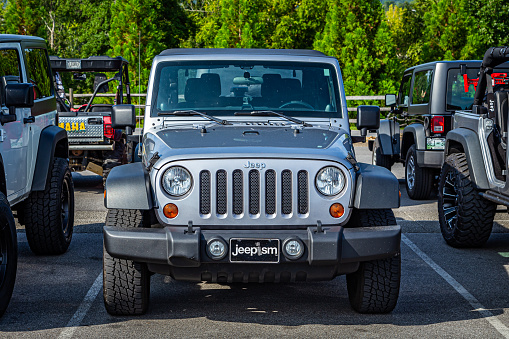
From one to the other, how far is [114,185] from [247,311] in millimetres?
1441

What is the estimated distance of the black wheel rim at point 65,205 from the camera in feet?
25.3

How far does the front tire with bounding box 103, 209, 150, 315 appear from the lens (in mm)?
5012

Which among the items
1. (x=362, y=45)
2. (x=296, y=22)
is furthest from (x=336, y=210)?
(x=296, y=22)

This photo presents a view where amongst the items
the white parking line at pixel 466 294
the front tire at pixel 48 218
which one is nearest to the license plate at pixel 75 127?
the front tire at pixel 48 218

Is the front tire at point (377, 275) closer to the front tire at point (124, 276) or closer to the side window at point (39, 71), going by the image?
the front tire at point (124, 276)

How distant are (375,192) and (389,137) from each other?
27.3ft

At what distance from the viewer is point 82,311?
5.48m

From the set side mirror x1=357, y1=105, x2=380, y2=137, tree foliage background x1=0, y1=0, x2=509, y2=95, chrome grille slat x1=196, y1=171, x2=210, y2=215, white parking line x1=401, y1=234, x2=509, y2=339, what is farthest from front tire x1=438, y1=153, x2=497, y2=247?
tree foliage background x1=0, y1=0, x2=509, y2=95

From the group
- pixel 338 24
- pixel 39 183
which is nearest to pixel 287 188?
pixel 39 183

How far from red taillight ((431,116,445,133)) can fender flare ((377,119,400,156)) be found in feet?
7.35

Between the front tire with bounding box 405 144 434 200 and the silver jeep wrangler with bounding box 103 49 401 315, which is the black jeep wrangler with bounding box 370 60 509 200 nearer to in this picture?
the front tire with bounding box 405 144 434 200

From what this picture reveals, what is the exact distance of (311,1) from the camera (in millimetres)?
31672

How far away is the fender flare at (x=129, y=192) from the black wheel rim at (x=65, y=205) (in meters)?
2.95

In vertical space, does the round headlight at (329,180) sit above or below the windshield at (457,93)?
below
